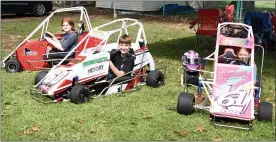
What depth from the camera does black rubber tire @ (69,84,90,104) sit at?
625 centimetres

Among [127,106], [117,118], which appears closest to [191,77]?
[127,106]

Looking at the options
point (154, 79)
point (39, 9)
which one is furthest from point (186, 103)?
point (39, 9)

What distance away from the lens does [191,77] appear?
23.7 ft

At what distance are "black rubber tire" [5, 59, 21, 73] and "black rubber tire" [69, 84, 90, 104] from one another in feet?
8.89

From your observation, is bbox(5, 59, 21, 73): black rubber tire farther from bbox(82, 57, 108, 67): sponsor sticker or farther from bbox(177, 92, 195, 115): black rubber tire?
bbox(177, 92, 195, 115): black rubber tire

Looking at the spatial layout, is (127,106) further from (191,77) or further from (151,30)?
(151,30)

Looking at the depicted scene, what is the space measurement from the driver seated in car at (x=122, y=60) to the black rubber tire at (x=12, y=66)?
2.57 meters

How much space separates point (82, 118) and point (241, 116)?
231 cm

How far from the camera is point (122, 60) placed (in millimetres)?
7168

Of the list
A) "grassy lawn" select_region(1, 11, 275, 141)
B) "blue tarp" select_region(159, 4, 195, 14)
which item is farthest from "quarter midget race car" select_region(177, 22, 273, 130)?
"blue tarp" select_region(159, 4, 195, 14)

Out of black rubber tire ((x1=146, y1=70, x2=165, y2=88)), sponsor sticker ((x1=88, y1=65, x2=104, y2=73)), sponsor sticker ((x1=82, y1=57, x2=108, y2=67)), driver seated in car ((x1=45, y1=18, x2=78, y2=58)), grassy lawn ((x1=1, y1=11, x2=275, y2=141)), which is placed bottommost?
grassy lawn ((x1=1, y1=11, x2=275, y2=141))

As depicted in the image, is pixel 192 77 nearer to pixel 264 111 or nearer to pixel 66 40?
pixel 264 111

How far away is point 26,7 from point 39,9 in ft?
2.81

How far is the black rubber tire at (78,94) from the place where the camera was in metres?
6.25
